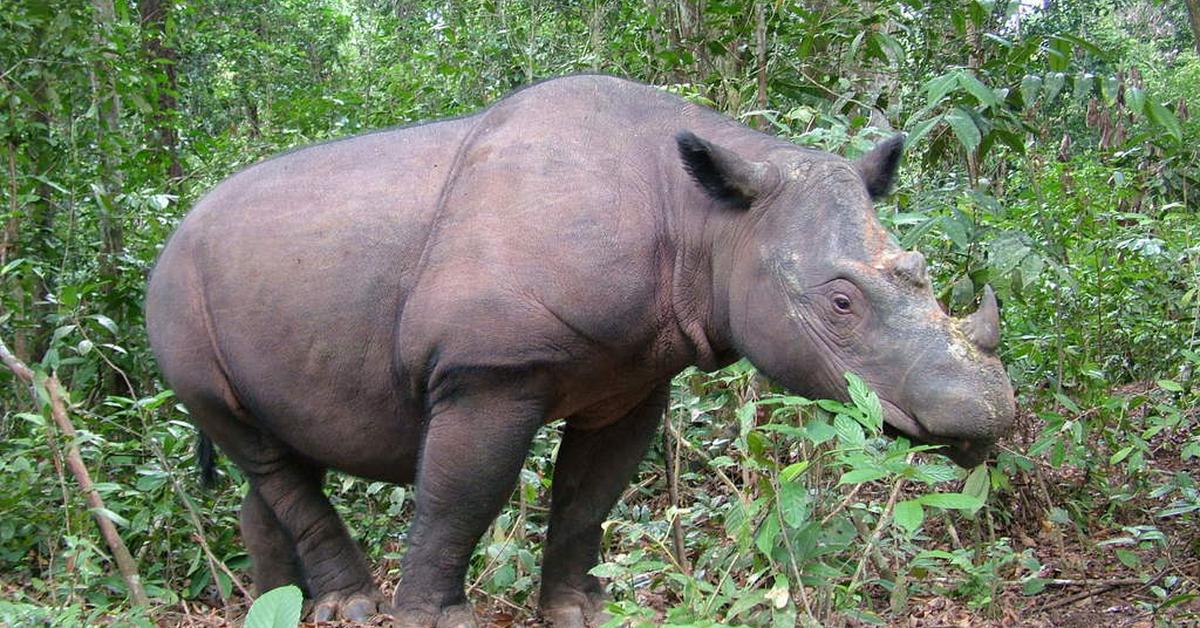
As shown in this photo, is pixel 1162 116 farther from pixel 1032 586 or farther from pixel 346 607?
pixel 346 607

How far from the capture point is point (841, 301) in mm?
4328

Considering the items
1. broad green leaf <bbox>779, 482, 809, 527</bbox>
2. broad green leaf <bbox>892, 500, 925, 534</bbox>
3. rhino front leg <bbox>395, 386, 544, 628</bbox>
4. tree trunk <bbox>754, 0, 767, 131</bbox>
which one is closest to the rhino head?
broad green leaf <bbox>779, 482, 809, 527</bbox>

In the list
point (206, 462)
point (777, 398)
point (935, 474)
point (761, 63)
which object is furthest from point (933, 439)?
point (206, 462)

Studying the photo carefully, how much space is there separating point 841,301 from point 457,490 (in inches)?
57.7

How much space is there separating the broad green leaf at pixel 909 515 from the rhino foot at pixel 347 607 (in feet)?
8.30

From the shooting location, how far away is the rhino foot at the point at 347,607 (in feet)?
17.5

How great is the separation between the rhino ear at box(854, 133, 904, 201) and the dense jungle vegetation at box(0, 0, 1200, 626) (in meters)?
0.37

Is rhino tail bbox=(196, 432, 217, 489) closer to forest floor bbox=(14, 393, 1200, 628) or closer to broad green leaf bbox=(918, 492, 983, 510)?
forest floor bbox=(14, 393, 1200, 628)

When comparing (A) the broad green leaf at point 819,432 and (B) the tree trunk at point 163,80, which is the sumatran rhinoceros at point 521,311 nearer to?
(A) the broad green leaf at point 819,432

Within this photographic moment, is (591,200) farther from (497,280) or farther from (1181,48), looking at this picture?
(1181,48)

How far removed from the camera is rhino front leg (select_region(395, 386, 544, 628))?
15.1ft

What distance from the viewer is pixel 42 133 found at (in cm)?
764

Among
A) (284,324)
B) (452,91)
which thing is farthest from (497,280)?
(452,91)

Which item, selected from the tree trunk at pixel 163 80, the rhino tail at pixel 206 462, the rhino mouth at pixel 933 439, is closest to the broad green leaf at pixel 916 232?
the rhino mouth at pixel 933 439
